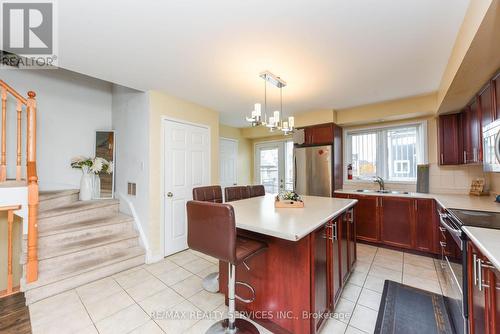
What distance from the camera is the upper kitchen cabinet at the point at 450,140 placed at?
294 cm

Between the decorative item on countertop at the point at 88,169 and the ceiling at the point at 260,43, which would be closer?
the ceiling at the point at 260,43

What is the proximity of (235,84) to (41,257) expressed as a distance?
304 centimetres

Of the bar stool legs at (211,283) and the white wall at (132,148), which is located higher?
the white wall at (132,148)

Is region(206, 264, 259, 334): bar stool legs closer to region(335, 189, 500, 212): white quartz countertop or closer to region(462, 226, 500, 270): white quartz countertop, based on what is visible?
region(462, 226, 500, 270): white quartz countertop

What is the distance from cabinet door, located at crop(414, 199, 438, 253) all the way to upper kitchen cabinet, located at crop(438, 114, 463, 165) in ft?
2.26

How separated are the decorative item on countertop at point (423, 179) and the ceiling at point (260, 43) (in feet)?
4.15

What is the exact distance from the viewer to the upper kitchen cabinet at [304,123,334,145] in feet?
12.7

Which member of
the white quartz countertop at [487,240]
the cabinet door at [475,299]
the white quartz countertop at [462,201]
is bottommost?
the cabinet door at [475,299]

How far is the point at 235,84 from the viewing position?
278cm

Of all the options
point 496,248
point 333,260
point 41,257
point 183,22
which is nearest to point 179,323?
point 333,260

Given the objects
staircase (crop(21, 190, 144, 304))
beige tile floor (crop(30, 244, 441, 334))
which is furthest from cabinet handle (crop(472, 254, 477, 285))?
staircase (crop(21, 190, 144, 304))

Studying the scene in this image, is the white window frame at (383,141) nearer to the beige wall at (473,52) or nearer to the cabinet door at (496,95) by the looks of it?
the beige wall at (473,52)

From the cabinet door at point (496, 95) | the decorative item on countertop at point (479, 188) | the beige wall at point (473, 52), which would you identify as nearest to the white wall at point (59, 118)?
the beige wall at point (473, 52)

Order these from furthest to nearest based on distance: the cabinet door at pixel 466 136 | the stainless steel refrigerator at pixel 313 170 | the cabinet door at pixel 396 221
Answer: the stainless steel refrigerator at pixel 313 170 → the cabinet door at pixel 396 221 → the cabinet door at pixel 466 136
